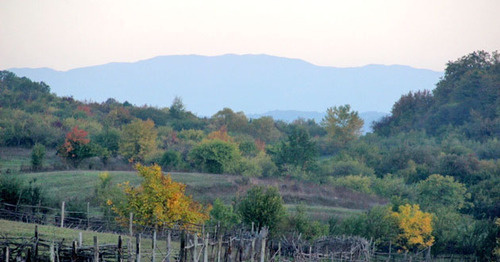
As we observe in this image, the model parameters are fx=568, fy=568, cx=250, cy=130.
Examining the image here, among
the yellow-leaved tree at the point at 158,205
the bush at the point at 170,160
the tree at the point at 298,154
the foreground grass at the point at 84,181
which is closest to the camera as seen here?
the yellow-leaved tree at the point at 158,205

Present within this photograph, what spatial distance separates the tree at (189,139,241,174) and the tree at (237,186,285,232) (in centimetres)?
2279

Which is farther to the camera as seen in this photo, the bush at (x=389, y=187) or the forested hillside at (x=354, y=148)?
the bush at (x=389, y=187)

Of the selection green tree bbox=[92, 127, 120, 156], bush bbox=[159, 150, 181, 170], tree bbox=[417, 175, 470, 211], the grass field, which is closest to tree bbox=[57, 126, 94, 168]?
the grass field

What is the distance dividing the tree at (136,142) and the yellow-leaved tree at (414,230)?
36248mm

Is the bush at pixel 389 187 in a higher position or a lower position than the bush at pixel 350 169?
lower

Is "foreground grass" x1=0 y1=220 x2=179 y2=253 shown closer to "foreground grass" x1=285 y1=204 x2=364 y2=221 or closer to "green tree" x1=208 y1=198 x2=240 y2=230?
"green tree" x1=208 y1=198 x2=240 y2=230

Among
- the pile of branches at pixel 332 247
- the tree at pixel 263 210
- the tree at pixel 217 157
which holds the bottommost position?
the pile of branches at pixel 332 247

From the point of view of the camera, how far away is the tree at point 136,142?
64938 millimetres

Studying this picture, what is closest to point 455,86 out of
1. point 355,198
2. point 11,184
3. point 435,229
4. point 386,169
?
point 386,169

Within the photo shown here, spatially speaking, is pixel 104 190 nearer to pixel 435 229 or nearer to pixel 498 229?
pixel 435 229

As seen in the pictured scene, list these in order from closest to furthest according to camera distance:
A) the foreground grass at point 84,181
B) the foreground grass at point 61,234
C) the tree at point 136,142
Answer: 1. the foreground grass at point 61,234
2. the foreground grass at point 84,181
3. the tree at point 136,142

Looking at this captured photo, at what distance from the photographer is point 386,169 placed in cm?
6619

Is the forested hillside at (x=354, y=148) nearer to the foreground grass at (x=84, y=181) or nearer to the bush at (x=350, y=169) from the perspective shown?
the bush at (x=350, y=169)

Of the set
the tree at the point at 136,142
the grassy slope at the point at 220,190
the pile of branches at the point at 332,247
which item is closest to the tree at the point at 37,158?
the grassy slope at the point at 220,190
